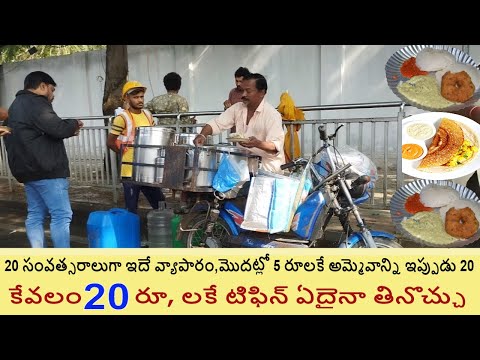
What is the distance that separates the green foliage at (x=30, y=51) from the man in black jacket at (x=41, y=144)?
30.6 feet

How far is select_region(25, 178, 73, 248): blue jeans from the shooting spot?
12.4 feet

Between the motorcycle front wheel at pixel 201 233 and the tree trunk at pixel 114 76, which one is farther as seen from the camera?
the tree trunk at pixel 114 76

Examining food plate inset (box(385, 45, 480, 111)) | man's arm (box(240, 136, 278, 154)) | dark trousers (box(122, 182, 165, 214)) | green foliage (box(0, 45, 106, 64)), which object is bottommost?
dark trousers (box(122, 182, 165, 214))

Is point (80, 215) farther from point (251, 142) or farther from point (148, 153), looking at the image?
point (251, 142)

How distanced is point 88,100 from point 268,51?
5422 mm

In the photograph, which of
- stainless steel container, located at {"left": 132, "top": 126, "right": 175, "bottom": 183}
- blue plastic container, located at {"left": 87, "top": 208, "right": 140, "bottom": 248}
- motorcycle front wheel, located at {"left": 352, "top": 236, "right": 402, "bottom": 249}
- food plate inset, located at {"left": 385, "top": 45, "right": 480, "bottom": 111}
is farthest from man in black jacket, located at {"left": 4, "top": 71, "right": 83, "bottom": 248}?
food plate inset, located at {"left": 385, "top": 45, "right": 480, "bottom": 111}

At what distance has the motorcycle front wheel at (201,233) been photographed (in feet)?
12.5

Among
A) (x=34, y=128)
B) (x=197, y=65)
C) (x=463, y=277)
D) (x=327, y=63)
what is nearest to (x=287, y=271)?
(x=463, y=277)

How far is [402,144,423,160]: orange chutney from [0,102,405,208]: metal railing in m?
0.31

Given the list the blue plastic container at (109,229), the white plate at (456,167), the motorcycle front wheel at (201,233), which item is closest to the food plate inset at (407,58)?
the white plate at (456,167)

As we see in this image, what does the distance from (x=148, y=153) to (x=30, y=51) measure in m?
10.5

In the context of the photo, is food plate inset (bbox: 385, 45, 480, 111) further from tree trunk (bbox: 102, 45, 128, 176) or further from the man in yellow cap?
tree trunk (bbox: 102, 45, 128, 176)

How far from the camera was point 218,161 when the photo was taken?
145 inches

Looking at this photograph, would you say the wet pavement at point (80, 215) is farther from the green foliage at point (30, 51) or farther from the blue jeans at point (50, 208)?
the green foliage at point (30, 51)
